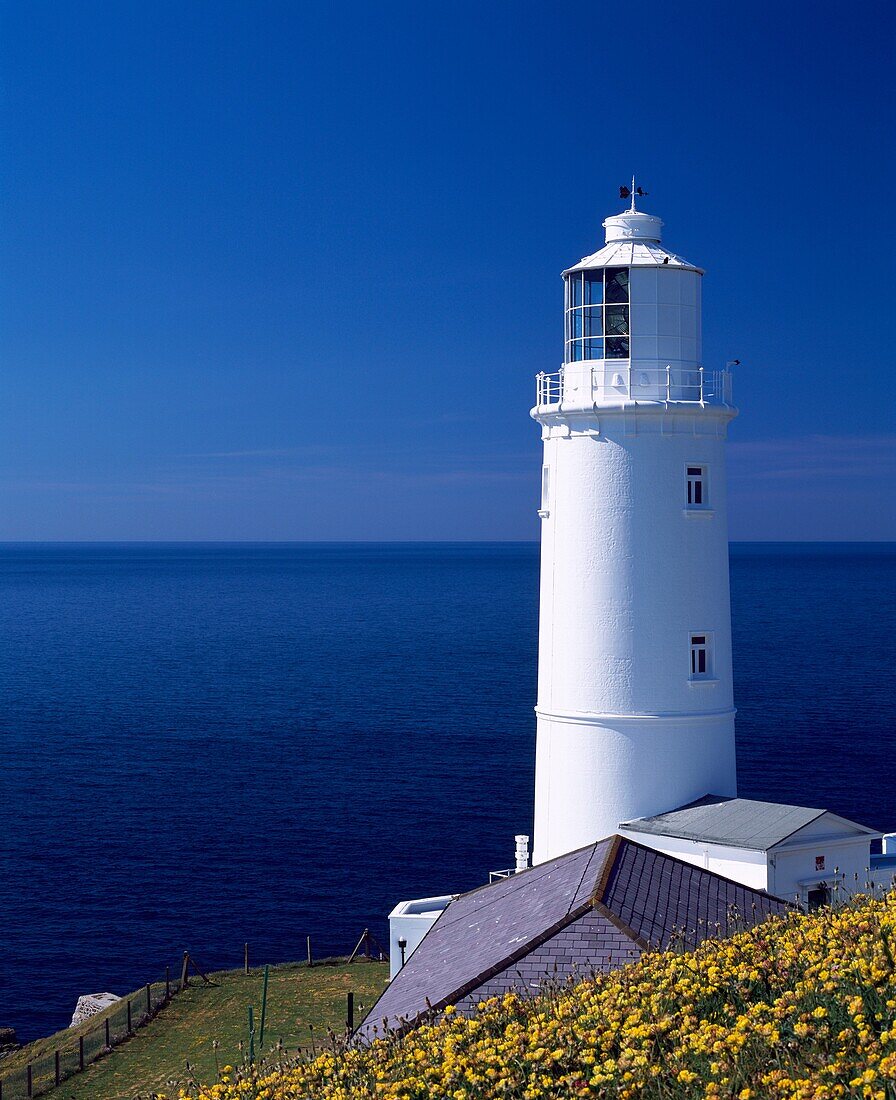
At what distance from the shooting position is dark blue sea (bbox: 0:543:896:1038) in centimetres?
3666

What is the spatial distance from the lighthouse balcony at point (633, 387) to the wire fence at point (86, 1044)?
14901 mm

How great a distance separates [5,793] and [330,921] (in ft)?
69.4

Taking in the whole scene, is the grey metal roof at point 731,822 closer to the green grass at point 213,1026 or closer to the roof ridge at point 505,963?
the green grass at point 213,1026

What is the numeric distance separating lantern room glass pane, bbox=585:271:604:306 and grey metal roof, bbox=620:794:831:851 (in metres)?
9.42

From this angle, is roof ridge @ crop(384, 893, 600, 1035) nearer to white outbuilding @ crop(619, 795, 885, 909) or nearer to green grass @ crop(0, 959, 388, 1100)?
white outbuilding @ crop(619, 795, 885, 909)

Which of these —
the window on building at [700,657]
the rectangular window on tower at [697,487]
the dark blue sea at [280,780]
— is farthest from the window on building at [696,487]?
the dark blue sea at [280,780]

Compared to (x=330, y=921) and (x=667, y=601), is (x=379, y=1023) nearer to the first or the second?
(x=667, y=601)

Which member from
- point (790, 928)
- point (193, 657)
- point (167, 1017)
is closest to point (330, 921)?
point (167, 1017)

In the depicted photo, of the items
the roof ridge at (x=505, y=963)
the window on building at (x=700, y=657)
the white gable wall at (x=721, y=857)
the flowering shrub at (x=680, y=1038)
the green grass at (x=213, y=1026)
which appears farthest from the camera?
the window on building at (x=700, y=657)

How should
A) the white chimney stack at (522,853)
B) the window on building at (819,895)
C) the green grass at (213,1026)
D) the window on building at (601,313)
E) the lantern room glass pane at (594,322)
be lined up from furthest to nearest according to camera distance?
1. the white chimney stack at (522,853)
2. the lantern room glass pane at (594,322)
3. the window on building at (601,313)
4. the green grass at (213,1026)
5. the window on building at (819,895)

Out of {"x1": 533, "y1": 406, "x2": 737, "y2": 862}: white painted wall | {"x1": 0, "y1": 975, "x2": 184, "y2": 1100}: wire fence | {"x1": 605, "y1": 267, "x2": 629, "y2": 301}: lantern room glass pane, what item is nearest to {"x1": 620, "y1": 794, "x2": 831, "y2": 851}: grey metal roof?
{"x1": 533, "y1": 406, "x2": 737, "y2": 862}: white painted wall

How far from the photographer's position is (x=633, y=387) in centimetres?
2353

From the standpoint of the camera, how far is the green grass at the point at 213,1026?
22156mm

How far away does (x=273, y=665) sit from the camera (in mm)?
96688
